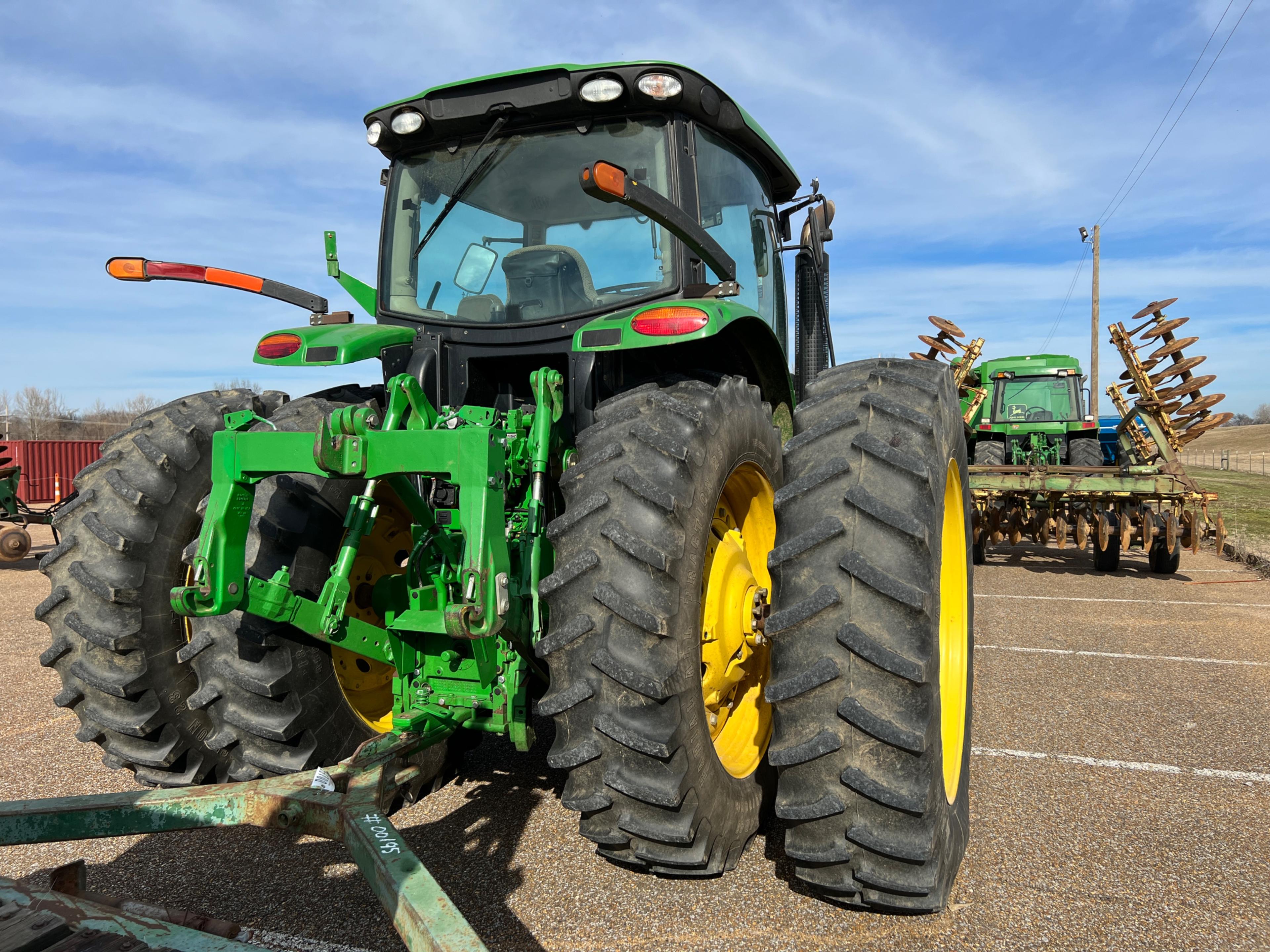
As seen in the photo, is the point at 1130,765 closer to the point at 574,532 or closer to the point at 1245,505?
the point at 574,532

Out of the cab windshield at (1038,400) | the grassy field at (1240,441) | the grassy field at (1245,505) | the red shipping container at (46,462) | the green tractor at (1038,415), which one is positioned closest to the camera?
the grassy field at (1245,505)

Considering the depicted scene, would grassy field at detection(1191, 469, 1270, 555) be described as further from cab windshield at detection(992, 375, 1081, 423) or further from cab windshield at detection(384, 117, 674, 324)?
cab windshield at detection(384, 117, 674, 324)

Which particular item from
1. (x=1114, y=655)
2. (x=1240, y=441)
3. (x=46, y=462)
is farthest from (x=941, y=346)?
(x=1240, y=441)

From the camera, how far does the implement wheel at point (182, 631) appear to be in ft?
8.84

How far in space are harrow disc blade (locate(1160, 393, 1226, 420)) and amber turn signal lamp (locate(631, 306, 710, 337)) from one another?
10.0m

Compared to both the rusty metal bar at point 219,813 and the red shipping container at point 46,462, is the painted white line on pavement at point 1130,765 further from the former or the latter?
the red shipping container at point 46,462

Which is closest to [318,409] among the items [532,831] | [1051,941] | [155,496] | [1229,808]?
Result: [155,496]

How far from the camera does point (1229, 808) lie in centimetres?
333

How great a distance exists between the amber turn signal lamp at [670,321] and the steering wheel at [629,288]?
0.61m

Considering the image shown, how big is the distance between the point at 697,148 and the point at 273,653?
7.72ft

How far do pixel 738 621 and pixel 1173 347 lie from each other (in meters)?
10.3

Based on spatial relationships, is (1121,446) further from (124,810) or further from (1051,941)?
(124,810)

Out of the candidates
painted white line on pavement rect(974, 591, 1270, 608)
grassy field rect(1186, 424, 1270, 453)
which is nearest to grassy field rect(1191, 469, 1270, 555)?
painted white line on pavement rect(974, 591, 1270, 608)

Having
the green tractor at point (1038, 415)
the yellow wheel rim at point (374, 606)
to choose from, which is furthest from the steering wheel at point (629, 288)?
the green tractor at point (1038, 415)
